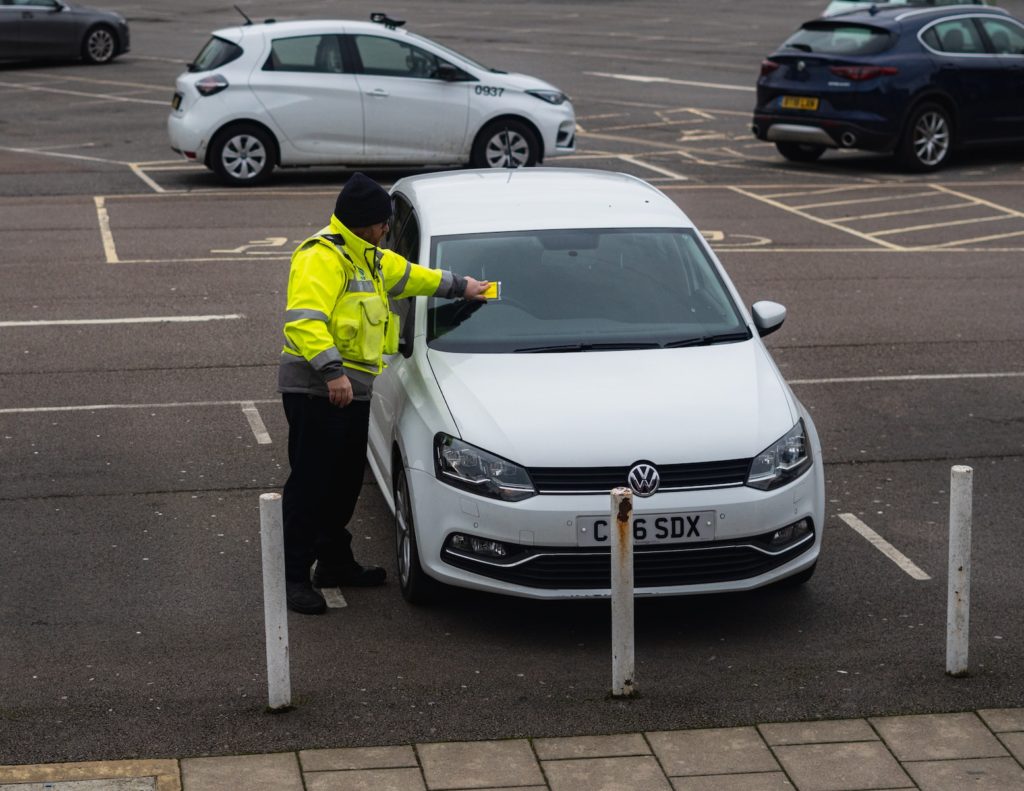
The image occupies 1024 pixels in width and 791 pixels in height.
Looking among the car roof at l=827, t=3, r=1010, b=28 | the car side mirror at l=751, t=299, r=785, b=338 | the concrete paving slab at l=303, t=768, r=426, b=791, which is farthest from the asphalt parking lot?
the car roof at l=827, t=3, r=1010, b=28

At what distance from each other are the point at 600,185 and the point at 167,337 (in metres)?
4.40

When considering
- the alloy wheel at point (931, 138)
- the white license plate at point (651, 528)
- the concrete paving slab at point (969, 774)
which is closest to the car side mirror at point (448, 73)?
the alloy wheel at point (931, 138)

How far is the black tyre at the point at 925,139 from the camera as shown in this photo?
19.8 metres

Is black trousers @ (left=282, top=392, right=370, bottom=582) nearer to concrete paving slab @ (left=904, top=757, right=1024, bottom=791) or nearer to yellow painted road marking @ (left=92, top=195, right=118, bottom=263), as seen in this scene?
concrete paving slab @ (left=904, top=757, right=1024, bottom=791)

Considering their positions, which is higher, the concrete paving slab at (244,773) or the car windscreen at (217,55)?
the car windscreen at (217,55)

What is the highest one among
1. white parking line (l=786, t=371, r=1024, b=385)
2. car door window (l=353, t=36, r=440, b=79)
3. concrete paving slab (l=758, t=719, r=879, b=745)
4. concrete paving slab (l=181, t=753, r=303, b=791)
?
car door window (l=353, t=36, r=440, b=79)

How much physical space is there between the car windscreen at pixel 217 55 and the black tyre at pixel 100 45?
46.5 feet

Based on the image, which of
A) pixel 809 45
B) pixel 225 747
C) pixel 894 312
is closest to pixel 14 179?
pixel 809 45

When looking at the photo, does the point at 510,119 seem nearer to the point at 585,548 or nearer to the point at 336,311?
the point at 336,311

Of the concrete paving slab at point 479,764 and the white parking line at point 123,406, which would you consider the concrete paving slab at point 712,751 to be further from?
the white parking line at point 123,406

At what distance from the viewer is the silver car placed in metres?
30.9

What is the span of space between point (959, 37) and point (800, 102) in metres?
2.24

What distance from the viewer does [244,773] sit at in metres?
5.60

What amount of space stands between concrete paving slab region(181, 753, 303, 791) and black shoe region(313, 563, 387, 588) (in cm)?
177
